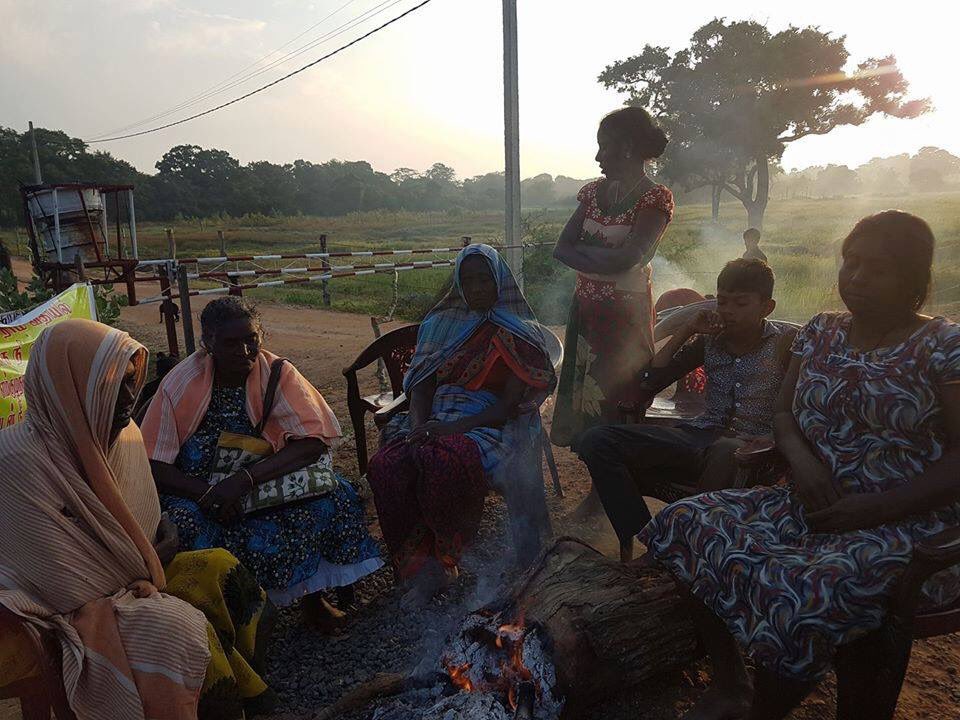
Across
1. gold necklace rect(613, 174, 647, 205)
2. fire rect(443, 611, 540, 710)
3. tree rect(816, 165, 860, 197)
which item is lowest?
fire rect(443, 611, 540, 710)

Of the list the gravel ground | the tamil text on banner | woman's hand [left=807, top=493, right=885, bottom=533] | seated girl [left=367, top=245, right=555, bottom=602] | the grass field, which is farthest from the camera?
the grass field

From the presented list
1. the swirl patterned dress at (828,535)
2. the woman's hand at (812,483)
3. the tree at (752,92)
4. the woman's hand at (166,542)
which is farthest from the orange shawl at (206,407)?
the tree at (752,92)

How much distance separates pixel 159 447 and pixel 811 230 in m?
→ 27.8

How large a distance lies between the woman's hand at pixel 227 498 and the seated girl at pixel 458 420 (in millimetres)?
654

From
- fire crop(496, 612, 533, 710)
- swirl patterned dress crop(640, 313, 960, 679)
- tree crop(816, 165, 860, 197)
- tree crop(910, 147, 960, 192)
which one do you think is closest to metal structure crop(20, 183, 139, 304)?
fire crop(496, 612, 533, 710)

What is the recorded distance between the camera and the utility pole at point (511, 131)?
844 cm

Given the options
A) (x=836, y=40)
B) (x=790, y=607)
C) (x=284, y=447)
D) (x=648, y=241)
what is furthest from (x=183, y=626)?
(x=836, y=40)

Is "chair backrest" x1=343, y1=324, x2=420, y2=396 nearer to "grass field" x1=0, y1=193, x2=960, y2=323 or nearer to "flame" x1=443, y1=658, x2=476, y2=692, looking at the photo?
"flame" x1=443, y1=658, x2=476, y2=692

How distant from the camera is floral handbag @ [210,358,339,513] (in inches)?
123

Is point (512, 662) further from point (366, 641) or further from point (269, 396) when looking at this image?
point (269, 396)

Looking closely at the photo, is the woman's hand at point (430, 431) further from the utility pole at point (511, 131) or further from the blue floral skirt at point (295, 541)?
the utility pole at point (511, 131)

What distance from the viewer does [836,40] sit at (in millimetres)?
19750

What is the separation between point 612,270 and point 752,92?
19225 millimetres

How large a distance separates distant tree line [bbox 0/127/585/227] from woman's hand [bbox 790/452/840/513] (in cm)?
4050
